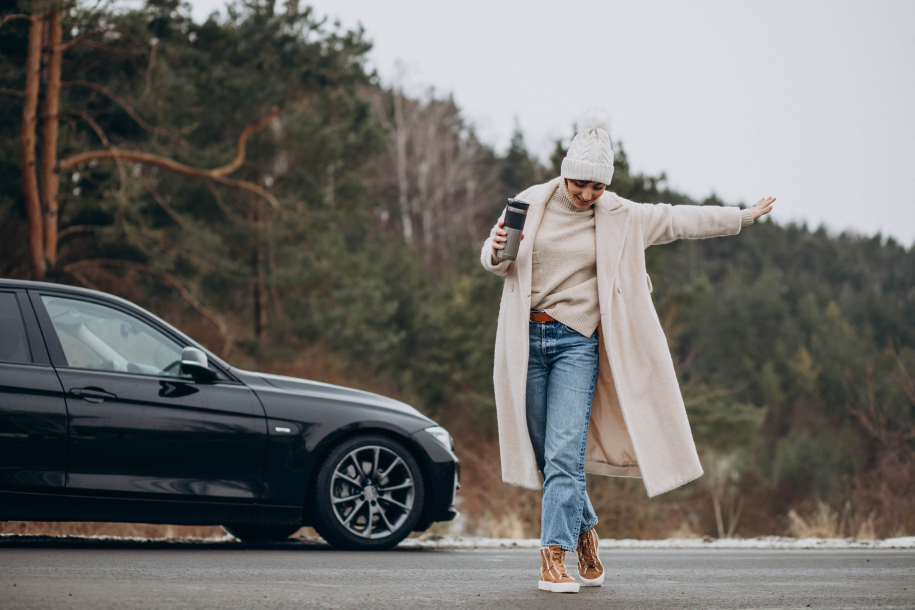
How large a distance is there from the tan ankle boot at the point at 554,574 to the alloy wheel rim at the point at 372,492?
6.99 ft

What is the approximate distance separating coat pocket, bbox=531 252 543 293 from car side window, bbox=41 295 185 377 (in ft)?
8.22

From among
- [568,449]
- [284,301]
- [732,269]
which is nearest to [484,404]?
[284,301]

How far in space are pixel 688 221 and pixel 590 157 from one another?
0.60 m

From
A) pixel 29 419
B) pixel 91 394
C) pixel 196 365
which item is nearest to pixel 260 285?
pixel 196 365

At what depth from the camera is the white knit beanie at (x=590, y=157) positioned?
4609mm

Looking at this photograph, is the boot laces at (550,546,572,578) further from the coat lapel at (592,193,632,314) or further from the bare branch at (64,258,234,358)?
the bare branch at (64,258,234,358)

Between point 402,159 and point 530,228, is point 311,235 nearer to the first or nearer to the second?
point 530,228

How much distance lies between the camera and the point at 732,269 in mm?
67375

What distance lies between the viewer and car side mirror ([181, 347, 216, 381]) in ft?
19.8

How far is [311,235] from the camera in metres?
25.2

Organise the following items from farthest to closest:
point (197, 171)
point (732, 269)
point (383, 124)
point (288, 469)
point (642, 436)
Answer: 1. point (732, 269)
2. point (383, 124)
3. point (197, 171)
4. point (288, 469)
5. point (642, 436)

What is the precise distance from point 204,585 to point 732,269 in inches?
2597

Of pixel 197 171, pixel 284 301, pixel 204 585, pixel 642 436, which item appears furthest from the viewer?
pixel 284 301

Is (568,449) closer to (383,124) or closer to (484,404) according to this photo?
(383,124)
